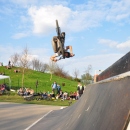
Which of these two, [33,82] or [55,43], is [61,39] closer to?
[55,43]

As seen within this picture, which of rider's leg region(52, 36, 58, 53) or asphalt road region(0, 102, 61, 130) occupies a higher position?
rider's leg region(52, 36, 58, 53)

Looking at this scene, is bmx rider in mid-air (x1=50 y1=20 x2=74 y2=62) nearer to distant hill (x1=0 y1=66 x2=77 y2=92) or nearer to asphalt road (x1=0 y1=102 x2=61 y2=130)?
asphalt road (x1=0 y1=102 x2=61 y2=130)

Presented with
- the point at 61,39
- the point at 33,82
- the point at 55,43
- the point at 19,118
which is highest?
the point at 61,39

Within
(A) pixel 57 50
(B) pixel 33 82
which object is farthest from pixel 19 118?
(B) pixel 33 82

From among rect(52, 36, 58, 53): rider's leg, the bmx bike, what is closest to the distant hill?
the bmx bike

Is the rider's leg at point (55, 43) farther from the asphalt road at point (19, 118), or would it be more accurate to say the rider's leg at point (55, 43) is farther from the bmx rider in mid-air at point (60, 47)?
the asphalt road at point (19, 118)

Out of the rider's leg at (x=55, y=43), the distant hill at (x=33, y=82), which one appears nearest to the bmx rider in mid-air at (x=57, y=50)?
the rider's leg at (x=55, y=43)

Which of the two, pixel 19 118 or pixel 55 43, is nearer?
pixel 19 118

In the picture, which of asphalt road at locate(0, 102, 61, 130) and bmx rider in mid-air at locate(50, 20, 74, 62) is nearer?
asphalt road at locate(0, 102, 61, 130)

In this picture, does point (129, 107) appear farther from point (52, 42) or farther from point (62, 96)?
point (62, 96)

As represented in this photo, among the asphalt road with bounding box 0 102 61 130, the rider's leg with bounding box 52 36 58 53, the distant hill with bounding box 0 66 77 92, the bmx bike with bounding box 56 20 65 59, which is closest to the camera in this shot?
the asphalt road with bounding box 0 102 61 130

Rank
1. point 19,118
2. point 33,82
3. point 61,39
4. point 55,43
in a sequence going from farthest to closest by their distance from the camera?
point 33,82 → point 61,39 → point 55,43 → point 19,118

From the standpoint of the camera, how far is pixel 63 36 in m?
11.7

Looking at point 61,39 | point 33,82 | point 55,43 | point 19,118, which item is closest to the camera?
point 19,118
